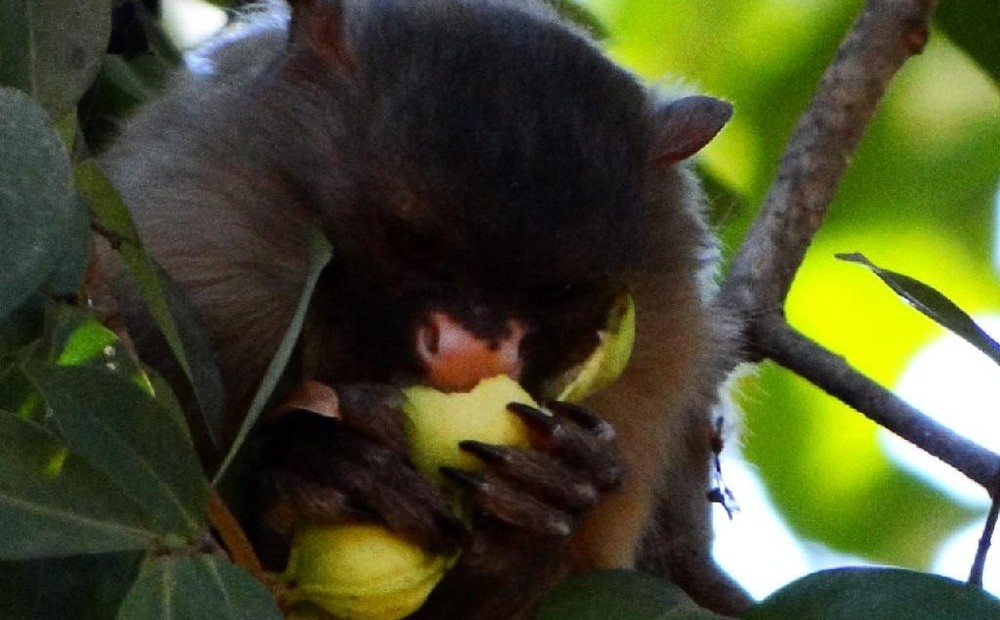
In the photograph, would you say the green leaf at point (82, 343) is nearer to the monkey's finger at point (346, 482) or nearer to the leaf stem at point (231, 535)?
the leaf stem at point (231, 535)

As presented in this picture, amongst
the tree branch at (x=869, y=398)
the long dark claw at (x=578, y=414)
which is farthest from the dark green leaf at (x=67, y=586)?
the tree branch at (x=869, y=398)

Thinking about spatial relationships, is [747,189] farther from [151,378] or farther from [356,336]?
[151,378]

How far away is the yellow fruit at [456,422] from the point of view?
1.35m

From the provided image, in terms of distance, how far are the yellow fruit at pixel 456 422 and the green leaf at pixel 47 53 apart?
41 centimetres

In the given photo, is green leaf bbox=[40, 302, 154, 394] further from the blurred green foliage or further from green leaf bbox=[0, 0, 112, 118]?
the blurred green foliage

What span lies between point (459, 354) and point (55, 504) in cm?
60

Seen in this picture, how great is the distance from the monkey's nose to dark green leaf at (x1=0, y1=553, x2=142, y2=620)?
0.48m

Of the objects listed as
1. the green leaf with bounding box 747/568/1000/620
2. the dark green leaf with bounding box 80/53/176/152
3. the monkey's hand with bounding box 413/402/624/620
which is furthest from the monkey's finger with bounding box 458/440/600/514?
the dark green leaf with bounding box 80/53/176/152

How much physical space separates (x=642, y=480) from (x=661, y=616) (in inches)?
28.5

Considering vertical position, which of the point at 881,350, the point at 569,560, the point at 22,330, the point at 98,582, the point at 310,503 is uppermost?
the point at 22,330

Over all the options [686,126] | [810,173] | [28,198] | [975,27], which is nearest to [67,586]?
[28,198]

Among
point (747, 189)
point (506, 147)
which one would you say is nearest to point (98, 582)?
point (506, 147)

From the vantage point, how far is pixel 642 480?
1.83 metres

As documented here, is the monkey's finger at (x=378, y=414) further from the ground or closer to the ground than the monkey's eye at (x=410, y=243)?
closer to the ground
